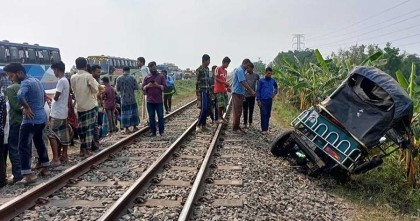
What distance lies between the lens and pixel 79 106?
8.02 meters

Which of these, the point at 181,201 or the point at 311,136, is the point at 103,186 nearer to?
the point at 181,201

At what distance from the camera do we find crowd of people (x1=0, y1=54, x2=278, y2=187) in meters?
6.38

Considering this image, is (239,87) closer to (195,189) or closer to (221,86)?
(221,86)

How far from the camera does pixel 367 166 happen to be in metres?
6.28

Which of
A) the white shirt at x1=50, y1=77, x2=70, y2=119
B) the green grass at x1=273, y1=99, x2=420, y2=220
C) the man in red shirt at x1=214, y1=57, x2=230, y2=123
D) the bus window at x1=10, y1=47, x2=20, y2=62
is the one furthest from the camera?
the bus window at x1=10, y1=47, x2=20, y2=62

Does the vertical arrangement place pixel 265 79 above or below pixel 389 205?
above

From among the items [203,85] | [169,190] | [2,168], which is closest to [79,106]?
[2,168]

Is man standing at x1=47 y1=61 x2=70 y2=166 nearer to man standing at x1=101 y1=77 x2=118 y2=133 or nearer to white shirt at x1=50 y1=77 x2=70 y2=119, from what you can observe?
white shirt at x1=50 y1=77 x2=70 y2=119

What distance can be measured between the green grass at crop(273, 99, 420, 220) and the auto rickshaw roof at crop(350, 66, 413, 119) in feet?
4.28

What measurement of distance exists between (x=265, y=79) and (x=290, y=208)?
5.69 m

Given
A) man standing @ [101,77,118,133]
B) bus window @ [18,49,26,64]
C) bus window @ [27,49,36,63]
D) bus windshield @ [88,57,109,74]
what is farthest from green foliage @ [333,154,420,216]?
bus windshield @ [88,57,109,74]

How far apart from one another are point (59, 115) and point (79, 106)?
0.72 m

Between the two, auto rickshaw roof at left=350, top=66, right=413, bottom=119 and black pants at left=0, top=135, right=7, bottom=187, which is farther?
black pants at left=0, top=135, right=7, bottom=187

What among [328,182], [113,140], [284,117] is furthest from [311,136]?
[284,117]
